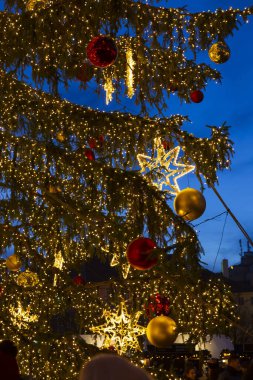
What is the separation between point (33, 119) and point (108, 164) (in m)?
1.05

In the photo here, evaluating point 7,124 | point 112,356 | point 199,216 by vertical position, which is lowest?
point 112,356

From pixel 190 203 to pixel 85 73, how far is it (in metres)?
2.77

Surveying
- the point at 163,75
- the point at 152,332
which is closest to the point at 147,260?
the point at 152,332

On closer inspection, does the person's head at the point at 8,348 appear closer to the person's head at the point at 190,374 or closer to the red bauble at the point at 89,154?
the red bauble at the point at 89,154

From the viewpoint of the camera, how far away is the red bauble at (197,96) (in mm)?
8062

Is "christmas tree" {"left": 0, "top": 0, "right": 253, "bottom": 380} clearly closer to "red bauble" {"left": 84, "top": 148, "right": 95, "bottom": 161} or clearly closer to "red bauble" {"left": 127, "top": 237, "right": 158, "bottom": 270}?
"red bauble" {"left": 84, "top": 148, "right": 95, "bottom": 161}

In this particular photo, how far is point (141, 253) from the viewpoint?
5.59 meters

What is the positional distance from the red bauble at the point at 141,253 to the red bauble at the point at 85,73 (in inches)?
124

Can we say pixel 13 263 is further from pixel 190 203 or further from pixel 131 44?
pixel 131 44

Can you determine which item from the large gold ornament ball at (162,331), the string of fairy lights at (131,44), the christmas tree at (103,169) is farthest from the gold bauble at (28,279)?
the string of fairy lights at (131,44)

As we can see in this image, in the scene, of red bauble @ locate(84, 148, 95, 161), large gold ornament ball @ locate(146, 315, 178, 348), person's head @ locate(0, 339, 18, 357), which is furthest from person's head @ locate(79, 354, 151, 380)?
red bauble @ locate(84, 148, 95, 161)

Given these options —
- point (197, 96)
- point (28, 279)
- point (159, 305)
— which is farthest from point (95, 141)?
point (28, 279)

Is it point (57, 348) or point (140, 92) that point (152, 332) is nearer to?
point (57, 348)

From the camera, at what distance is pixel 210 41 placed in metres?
7.24
